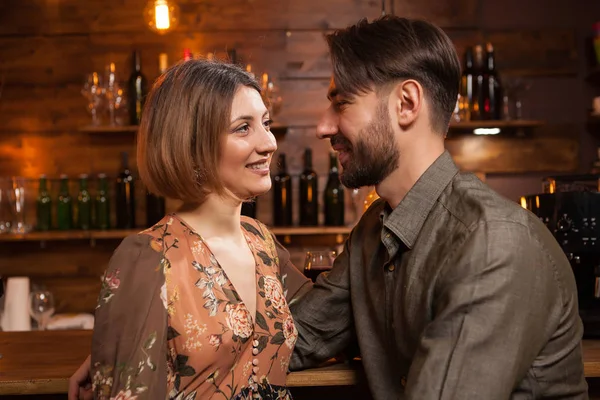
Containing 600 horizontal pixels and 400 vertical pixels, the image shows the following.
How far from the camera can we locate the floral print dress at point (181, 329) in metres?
1.40

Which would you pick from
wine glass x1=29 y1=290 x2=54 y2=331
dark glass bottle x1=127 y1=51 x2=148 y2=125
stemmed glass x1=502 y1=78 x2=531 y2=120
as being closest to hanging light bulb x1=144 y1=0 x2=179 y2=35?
dark glass bottle x1=127 y1=51 x2=148 y2=125

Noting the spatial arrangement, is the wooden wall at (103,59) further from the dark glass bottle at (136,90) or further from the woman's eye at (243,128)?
the woman's eye at (243,128)

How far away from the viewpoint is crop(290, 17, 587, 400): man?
1283 millimetres

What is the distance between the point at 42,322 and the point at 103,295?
169 cm

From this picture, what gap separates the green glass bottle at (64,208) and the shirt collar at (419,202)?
115 inches

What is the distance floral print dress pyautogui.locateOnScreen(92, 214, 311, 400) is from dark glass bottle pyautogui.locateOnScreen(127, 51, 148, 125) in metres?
2.44

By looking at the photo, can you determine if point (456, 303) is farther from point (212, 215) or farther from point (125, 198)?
point (125, 198)

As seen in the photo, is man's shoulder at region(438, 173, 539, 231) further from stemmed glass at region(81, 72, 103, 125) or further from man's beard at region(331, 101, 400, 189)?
stemmed glass at region(81, 72, 103, 125)

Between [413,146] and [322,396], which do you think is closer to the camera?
[413,146]

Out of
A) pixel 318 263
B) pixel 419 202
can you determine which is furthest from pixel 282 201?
pixel 419 202

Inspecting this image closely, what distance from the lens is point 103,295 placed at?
1.42 meters

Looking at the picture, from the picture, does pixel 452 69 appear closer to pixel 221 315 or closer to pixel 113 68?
pixel 221 315

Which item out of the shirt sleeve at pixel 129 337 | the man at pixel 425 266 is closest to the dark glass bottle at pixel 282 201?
the man at pixel 425 266

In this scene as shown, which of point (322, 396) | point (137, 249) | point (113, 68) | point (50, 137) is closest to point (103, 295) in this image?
point (137, 249)
